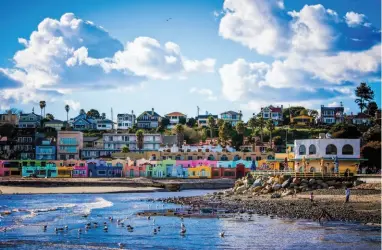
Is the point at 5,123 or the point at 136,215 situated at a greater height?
the point at 5,123

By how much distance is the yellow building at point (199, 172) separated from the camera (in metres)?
114

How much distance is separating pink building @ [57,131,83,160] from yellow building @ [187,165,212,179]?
29388 mm

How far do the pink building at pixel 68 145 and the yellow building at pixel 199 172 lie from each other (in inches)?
1157

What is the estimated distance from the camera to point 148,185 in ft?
317

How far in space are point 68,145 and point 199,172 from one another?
32.8 metres

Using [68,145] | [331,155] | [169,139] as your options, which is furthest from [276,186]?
[169,139]

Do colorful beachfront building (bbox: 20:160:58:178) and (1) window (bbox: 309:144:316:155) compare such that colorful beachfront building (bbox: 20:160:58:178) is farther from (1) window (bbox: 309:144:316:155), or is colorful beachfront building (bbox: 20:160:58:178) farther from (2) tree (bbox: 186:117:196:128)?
(2) tree (bbox: 186:117:196:128)

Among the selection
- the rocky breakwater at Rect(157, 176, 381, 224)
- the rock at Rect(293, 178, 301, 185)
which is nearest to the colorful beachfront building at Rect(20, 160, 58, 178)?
the rocky breakwater at Rect(157, 176, 381, 224)

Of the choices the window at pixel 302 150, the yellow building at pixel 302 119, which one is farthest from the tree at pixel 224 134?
the window at pixel 302 150

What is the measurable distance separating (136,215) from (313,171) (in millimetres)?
25230

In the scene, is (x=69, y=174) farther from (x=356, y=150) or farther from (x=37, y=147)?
(x=356, y=150)

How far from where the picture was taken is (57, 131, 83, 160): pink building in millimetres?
131000

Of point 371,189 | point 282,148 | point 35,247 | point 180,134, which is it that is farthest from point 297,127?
point 35,247

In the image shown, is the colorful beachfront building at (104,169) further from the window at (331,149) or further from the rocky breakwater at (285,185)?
the window at (331,149)
